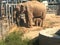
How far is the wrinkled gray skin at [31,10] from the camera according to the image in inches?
688

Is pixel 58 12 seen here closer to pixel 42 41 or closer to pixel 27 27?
pixel 27 27

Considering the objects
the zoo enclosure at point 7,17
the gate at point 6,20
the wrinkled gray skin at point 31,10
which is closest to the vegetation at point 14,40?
the gate at point 6,20

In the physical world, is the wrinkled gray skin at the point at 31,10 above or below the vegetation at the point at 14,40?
above

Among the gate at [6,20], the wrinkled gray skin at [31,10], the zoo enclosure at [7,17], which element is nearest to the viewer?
the gate at [6,20]

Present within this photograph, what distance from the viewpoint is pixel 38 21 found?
18.0 m

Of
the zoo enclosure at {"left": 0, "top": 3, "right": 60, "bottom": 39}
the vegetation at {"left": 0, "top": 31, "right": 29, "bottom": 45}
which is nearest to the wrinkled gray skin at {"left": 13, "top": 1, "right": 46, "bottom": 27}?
the zoo enclosure at {"left": 0, "top": 3, "right": 60, "bottom": 39}

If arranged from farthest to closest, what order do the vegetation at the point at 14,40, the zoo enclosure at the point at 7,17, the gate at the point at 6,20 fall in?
the zoo enclosure at the point at 7,17 → the gate at the point at 6,20 → the vegetation at the point at 14,40

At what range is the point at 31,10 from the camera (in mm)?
17859

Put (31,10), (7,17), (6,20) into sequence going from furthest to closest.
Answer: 1. (31,10)
2. (7,17)
3. (6,20)

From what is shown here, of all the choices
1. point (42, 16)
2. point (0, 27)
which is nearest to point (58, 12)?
point (42, 16)

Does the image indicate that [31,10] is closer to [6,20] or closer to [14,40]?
[6,20]

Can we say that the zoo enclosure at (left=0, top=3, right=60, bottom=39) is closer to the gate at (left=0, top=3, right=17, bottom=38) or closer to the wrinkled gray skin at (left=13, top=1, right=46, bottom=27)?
the gate at (left=0, top=3, right=17, bottom=38)

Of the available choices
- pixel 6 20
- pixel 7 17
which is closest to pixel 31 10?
Result: pixel 7 17

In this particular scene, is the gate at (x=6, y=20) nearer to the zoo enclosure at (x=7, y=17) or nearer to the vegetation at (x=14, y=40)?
the zoo enclosure at (x=7, y=17)
